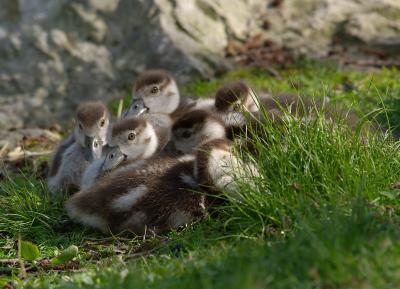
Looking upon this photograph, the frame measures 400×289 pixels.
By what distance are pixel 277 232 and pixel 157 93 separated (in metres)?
3.17

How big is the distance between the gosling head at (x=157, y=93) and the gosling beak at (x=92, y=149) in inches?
32.6

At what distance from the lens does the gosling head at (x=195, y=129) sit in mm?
5520

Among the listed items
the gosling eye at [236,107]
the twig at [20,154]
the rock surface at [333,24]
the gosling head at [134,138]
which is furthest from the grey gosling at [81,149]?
the rock surface at [333,24]

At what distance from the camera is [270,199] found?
4414 mm

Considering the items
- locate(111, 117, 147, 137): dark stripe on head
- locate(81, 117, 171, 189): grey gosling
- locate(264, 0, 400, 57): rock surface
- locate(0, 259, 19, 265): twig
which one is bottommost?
locate(264, 0, 400, 57): rock surface

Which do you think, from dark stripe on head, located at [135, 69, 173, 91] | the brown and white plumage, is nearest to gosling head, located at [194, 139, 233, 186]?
the brown and white plumage

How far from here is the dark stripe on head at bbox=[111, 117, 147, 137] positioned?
6.01m

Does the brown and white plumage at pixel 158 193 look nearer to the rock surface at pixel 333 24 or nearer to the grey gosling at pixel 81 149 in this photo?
the grey gosling at pixel 81 149

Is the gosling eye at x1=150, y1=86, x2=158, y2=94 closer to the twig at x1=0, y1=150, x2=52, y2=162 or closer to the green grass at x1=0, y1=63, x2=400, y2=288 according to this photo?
the twig at x1=0, y1=150, x2=52, y2=162

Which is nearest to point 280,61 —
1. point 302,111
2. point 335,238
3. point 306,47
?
point 306,47

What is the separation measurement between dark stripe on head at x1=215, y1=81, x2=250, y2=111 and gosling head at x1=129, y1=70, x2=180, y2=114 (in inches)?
41.6

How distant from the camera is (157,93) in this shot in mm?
7090

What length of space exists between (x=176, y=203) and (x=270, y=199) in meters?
0.72

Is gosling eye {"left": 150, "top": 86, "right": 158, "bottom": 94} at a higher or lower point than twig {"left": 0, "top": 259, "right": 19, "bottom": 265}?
higher
